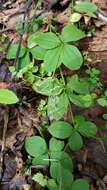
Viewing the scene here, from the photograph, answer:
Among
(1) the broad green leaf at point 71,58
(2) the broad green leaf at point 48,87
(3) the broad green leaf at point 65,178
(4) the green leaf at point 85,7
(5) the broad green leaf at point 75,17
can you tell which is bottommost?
(3) the broad green leaf at point 65,178

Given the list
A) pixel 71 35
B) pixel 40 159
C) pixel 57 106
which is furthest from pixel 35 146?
pixel 71 35

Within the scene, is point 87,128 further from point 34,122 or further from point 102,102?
point 34,122

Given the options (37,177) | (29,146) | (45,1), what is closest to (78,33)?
(45,1)

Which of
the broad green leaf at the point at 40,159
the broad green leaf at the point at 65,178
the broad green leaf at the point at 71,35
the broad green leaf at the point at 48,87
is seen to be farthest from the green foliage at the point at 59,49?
the broad green leaf at the point at 65,178

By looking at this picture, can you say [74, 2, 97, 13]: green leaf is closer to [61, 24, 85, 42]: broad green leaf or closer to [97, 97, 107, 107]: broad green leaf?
[61, 24, 85, 42]: broad green leaf

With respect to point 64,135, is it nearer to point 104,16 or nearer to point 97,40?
point 97,40

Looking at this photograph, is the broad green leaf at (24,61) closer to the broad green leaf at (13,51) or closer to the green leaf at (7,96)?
the broad green leaf at (13,51)
